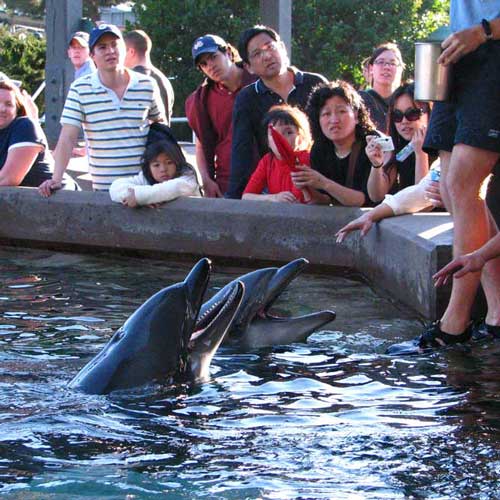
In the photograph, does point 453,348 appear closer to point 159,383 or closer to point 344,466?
point 159,383

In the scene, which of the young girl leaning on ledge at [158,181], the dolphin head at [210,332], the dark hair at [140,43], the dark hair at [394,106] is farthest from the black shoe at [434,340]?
the dark hair at [140,43]

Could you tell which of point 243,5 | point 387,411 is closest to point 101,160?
point 387,411

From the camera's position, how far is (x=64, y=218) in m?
8.62

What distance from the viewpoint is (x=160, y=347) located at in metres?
4.52

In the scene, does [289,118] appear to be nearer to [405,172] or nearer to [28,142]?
[405,172]

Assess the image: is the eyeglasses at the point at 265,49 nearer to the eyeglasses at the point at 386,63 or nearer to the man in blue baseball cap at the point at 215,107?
the man in blue baseball cap at the point at 215,107

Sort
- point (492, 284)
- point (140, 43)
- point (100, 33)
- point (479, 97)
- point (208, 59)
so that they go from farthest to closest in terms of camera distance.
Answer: point (140, 43) < point (208, 59) < point (100, 33) < point (492, 284) < point (479, 97)

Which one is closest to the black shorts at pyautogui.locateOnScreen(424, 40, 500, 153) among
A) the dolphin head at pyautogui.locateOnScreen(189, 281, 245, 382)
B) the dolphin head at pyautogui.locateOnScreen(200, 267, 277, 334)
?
the dolphin head at pyautogui.locateOnScreen(200, 267, 277, 334)

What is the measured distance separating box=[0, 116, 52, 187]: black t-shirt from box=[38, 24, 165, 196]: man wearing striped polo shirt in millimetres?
411

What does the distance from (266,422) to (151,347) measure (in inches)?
23.0

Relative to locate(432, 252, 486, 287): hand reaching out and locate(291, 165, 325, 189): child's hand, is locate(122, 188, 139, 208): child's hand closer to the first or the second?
locate(291, 165, 325, 189): child's hand

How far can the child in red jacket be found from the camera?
7656 mm

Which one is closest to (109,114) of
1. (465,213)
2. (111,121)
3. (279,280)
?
(111,121)

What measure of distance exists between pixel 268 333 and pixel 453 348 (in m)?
0.86
